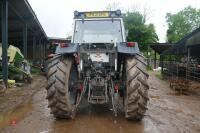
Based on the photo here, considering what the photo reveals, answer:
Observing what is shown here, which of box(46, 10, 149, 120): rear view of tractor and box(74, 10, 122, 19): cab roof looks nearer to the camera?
box(46, 10, 149, 120): rear view of tractor

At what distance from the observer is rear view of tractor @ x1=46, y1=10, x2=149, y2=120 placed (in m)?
7.30

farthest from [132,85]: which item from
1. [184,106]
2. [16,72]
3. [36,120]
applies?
[16,72]

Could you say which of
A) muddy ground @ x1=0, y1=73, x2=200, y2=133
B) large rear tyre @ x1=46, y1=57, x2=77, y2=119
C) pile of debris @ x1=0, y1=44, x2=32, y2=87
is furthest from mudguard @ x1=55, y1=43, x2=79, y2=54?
pile of debris @ x1=0, y1=44, x2=32, y2=87

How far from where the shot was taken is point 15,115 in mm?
8477

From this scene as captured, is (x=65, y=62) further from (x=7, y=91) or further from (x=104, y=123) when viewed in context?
(x=7, y=91)

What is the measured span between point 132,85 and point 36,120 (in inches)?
89.1

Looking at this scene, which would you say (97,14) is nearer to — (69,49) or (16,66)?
(69,49)

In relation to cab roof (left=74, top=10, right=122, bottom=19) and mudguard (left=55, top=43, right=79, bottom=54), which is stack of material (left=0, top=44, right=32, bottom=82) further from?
mudguard (left=55, top=43, right=79, bottom=54)

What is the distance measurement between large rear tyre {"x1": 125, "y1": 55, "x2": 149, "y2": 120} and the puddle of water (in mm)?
2404

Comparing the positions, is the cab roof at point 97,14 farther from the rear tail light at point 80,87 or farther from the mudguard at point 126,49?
the rear tail light at point 80,87

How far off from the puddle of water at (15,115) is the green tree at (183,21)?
54.2 m

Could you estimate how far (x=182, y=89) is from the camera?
14.3 m

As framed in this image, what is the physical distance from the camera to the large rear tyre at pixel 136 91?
7.19 meters

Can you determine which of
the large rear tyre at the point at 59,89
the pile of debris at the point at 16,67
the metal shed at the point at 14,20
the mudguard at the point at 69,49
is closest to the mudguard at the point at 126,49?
the mudguard at the point at 69,49
